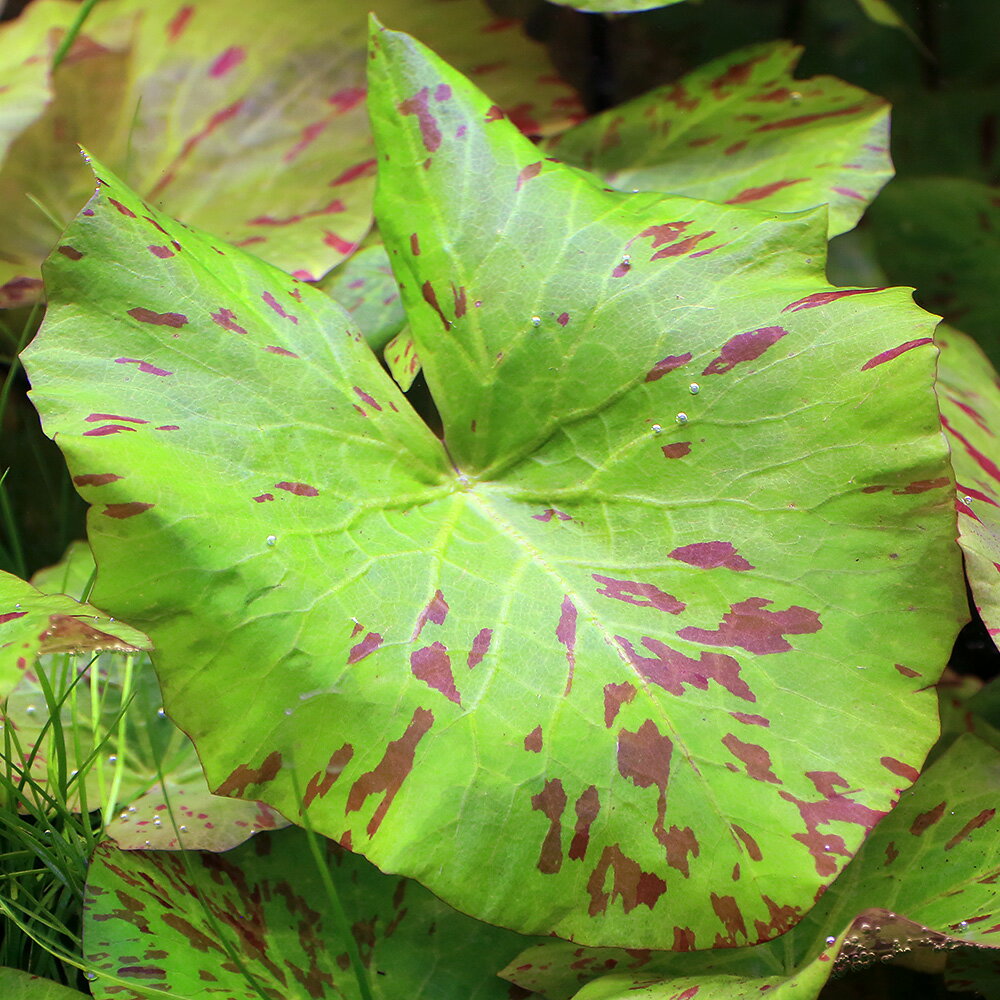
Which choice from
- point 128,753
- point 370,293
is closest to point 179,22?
point 370,293

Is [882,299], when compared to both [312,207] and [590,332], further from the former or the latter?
[312,207]

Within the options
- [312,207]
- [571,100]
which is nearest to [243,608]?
[312,207]

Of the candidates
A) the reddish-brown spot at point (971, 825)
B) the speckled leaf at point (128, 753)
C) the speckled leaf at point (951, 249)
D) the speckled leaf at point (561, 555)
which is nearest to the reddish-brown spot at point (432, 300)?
the speckled leaf at point (561, 555)

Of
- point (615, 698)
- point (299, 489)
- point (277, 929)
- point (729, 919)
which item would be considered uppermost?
point (299, 489)

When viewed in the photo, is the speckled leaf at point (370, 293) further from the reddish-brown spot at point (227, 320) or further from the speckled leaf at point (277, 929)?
the speckled leaf at point (277, 929)

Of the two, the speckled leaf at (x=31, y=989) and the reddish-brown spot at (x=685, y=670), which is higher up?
the reddish-brown spot at (x=685, y=670)

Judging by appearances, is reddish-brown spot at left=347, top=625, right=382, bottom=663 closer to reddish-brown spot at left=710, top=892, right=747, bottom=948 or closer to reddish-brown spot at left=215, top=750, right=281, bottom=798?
reddish-brown spot at left=215, top=750, right=281, bottom=798

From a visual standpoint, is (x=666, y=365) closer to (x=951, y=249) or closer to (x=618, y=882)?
(x=618, y=882)
